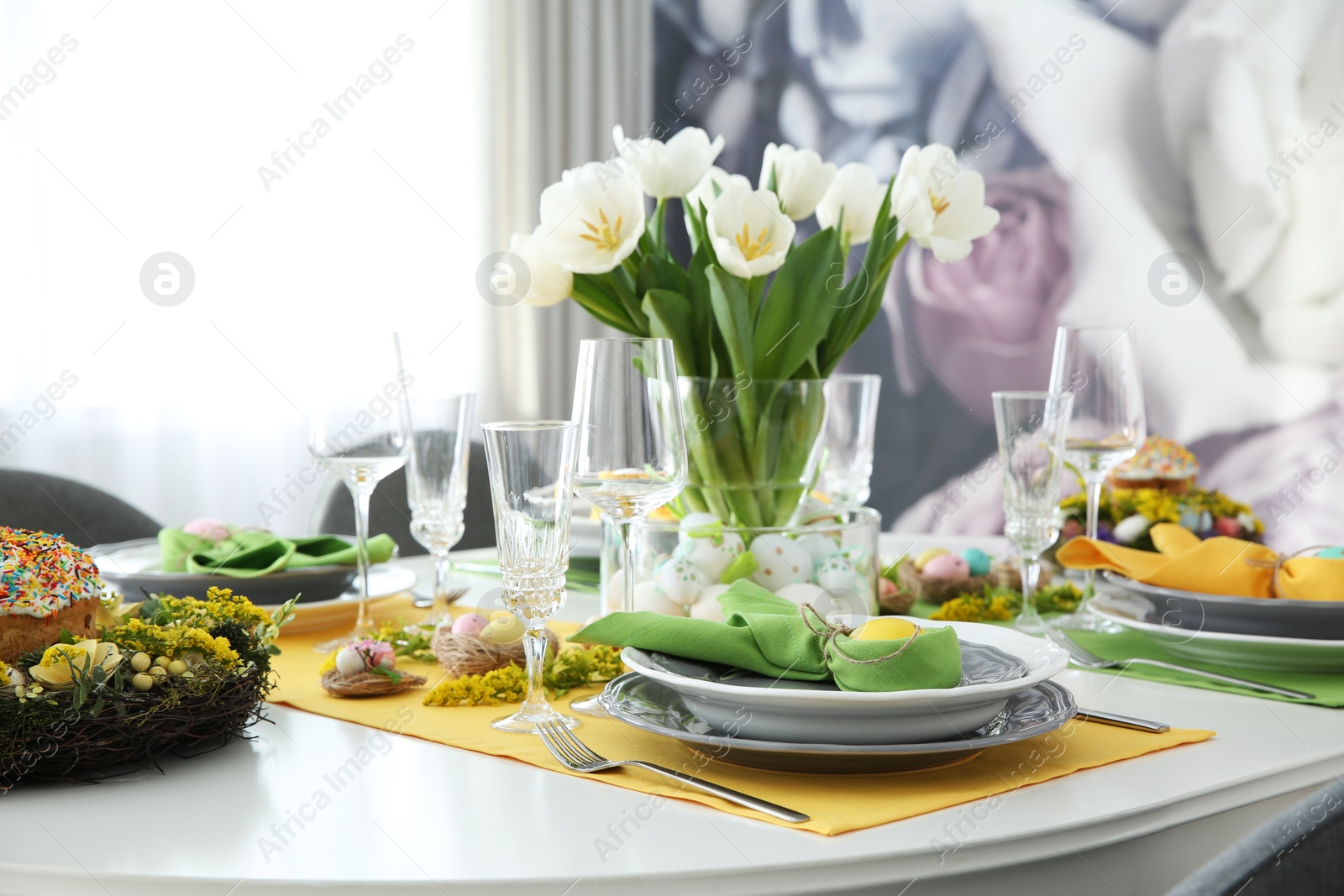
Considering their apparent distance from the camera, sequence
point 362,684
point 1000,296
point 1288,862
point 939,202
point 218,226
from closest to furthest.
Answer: point 1288,862
point 362,684
point 939,202
point 218,226
point 1000,296

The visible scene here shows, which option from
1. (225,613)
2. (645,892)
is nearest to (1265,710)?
(645,892)

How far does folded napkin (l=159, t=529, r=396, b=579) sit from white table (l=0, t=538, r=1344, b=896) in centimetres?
49

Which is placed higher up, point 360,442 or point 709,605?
point 360,442

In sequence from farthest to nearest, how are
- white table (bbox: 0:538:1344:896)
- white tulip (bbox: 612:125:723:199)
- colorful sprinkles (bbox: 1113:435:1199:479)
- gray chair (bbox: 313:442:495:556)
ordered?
gray chair (bbox: 313:442:495:556), colorful sprinkles (bbox: 1113:435:1199:479), white tulip (bbox: 612:125:723:199), white table (bbox: 0:538:1344:896)

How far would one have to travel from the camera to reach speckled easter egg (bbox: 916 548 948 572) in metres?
1.43

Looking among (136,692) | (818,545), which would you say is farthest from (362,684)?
(818,545)

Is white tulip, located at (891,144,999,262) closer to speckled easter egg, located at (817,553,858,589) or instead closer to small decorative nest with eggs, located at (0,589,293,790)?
speckled easter egg, located at (817,553,858,589)

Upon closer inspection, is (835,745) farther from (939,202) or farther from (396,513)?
(396,513)

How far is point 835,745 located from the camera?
781 mm

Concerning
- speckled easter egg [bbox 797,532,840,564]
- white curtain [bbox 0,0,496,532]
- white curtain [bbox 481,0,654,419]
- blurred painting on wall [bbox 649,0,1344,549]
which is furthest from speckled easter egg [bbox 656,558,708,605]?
white curtain [bbox 481,0,654,419]

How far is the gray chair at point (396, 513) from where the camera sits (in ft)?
7.39

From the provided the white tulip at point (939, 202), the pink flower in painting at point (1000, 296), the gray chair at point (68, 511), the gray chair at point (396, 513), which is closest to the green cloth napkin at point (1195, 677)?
the white tulip at point (939, 202)

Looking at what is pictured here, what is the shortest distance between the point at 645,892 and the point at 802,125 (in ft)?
11.2

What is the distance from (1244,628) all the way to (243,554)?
1111 mm
